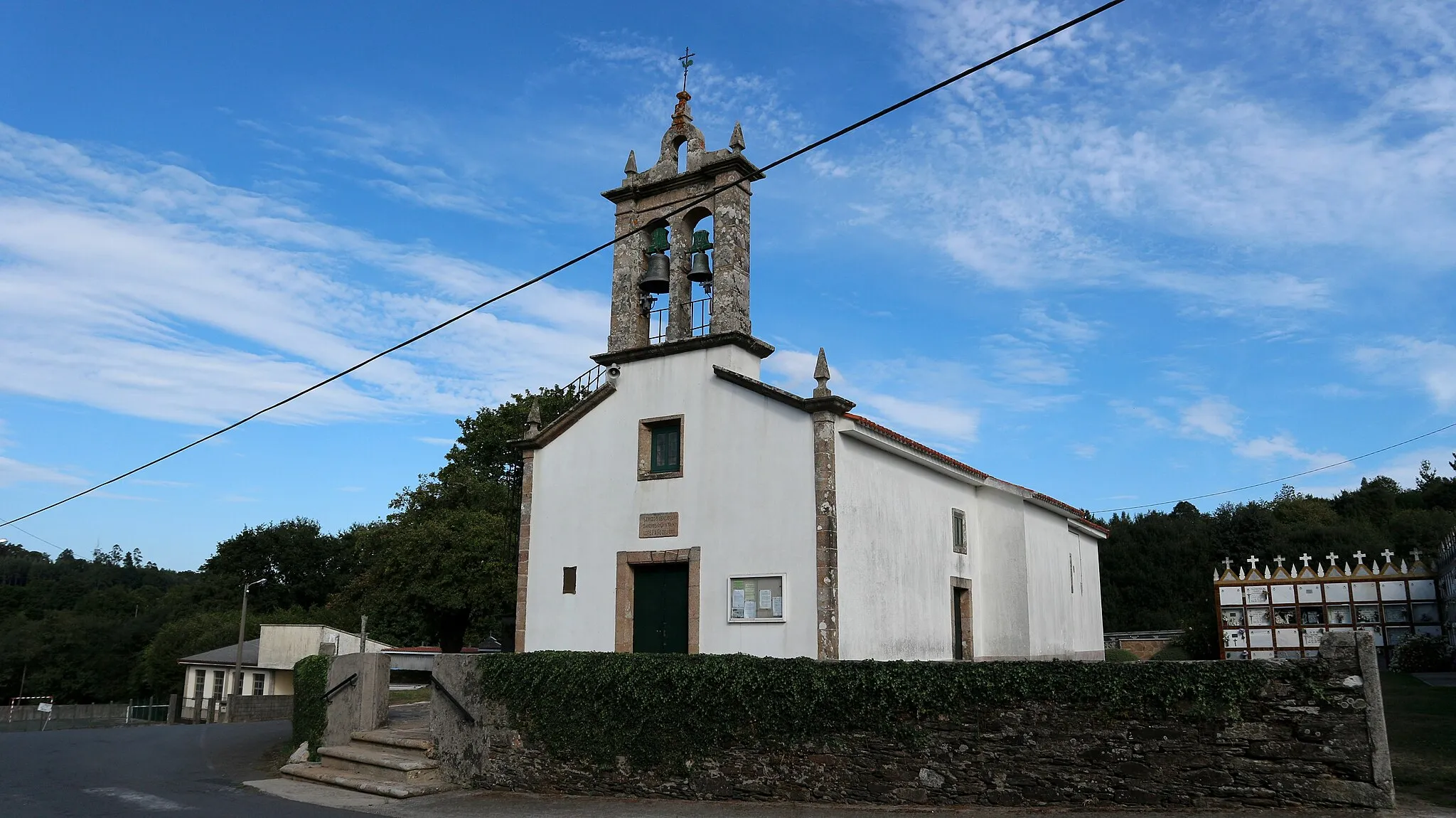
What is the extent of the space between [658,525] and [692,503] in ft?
2.42

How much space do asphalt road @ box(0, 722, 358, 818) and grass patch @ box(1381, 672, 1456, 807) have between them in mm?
11043

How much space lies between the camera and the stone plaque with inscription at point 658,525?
15367 mm

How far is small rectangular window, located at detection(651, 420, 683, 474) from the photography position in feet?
51.6

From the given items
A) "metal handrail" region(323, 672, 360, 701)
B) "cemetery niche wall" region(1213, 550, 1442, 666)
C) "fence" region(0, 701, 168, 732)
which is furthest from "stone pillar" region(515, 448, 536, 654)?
"fence" region(0, 701, 168, 732)

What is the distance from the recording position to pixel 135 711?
161 feet

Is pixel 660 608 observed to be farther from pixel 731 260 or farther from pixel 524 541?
pixel 731 260

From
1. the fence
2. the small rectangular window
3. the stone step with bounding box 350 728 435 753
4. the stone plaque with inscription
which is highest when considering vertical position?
the small rectangular window

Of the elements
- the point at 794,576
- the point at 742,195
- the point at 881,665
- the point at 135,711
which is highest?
the point at 742,195

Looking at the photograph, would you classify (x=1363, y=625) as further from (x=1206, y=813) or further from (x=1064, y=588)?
(x=1206, y=813)

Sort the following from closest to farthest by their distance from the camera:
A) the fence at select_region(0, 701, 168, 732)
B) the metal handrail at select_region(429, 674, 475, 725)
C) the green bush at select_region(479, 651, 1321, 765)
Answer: the green bush at select_region(479, 651, 1321, 765) → the metal handrail at select_region(429, 674, 475, 725) → the fence at select_region(0, 701, 168, 732)

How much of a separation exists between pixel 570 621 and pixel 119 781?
6979 millimetres

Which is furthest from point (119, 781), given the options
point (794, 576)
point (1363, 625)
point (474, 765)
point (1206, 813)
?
point (1363, 625)

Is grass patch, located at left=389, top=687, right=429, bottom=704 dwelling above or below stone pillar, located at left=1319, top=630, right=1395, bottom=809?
below

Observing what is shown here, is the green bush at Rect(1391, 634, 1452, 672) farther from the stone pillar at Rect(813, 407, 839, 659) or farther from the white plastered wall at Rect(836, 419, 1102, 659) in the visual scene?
the stone pillar at Rect(813, 407, 839, 659)
